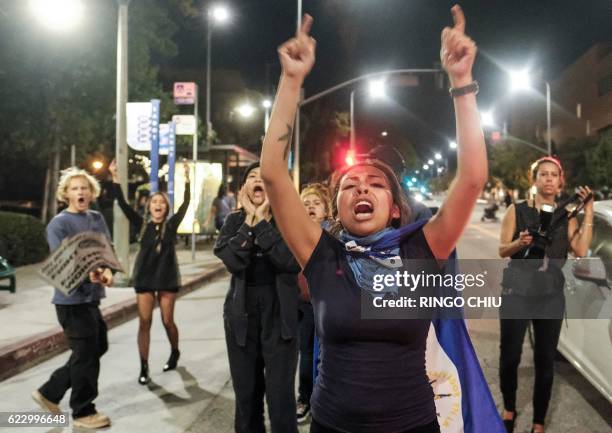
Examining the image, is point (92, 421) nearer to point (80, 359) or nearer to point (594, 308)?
point (80, 359)

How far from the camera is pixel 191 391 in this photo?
5.72m

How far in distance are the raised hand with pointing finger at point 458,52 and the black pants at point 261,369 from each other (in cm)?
210

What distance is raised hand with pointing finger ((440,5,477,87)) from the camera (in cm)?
209

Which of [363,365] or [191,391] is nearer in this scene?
[363,365]

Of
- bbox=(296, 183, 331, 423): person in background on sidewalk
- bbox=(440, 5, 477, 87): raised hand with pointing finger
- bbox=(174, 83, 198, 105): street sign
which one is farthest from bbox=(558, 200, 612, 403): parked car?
bbox=(174, 83, 198, 105): street sign

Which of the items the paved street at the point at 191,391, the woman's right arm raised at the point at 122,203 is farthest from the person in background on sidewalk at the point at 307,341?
the woman's right arm raised at the point at 122,203

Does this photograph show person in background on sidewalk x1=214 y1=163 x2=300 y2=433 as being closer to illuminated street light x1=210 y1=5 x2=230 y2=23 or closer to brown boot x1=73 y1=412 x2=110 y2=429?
brown boot x1=73 y1=412 x2=110 y2=429

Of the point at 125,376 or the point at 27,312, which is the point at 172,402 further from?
the point at 27,312

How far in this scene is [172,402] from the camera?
17.7ft

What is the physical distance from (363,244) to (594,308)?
10.8 ft

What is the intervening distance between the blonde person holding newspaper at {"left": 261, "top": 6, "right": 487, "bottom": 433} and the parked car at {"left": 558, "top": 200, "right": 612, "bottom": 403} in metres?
2.57

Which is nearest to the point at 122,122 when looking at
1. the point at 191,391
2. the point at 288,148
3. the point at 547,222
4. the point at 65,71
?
the point at 191,391

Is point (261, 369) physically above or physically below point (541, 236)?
below

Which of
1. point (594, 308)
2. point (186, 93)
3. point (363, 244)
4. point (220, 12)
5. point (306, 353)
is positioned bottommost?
point (306, 353)
